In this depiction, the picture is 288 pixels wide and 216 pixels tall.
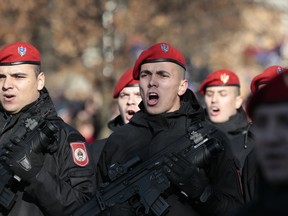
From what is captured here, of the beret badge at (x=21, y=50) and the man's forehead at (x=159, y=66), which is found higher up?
the beret badge at (x=21, y=50)

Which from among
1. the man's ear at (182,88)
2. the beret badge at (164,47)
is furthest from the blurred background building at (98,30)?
the man's ear at (182,88)

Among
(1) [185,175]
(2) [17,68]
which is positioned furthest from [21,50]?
(1) [185,175]

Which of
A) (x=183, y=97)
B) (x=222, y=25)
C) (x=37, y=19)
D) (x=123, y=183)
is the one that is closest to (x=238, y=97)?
(x=183, y=97)

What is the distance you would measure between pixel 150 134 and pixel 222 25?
18.7m

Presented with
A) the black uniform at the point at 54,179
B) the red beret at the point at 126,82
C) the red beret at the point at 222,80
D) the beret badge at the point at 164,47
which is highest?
Answer: the beret badge at the point at 164,47

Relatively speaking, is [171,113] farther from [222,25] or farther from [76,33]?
[222,25]

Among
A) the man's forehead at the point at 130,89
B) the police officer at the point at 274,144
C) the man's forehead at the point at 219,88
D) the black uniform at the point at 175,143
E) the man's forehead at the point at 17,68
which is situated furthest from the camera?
the man's forehead at the point at 219,88

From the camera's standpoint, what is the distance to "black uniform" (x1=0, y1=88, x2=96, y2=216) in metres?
7.24

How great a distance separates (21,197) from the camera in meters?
7.39

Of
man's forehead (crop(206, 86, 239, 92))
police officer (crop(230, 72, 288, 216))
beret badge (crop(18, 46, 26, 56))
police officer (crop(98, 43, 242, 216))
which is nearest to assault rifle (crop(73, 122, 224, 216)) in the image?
police officer (crop(98, 43, 242, 216))

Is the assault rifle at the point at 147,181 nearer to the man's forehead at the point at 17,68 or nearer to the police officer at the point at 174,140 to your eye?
the police officer at the point at 174,140

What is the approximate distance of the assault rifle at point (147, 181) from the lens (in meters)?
6.92

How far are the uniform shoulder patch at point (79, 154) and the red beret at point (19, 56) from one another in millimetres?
875

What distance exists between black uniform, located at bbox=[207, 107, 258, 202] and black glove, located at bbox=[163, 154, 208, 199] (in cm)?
86
